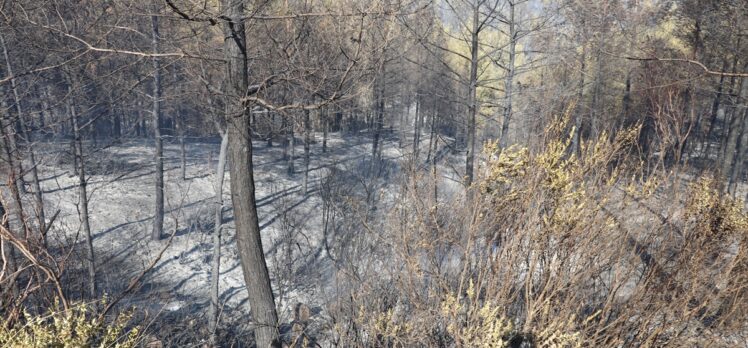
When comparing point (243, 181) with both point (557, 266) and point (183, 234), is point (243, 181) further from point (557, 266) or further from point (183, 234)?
point (183, 234)

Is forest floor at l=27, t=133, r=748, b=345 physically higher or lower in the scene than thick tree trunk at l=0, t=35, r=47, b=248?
lower

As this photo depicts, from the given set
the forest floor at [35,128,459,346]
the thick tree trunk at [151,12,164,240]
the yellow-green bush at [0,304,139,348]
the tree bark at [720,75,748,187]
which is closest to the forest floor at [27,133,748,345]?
the forest floor at [35,128,459,346]

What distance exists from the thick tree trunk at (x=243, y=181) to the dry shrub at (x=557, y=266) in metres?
0.88

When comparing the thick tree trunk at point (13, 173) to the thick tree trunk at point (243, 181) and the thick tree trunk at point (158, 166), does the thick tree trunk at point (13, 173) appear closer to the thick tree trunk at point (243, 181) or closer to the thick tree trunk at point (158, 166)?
the thick tree trunk at point (243, 181)

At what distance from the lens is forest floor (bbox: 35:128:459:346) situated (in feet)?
32.1

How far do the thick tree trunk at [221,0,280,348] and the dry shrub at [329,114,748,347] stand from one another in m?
0.88

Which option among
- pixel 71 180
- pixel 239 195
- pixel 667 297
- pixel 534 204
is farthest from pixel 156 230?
pixel 667 297

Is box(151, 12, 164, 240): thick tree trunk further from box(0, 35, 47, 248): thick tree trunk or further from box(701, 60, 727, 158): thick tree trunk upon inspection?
box(701, 60, 727, 158): thick tree trunk

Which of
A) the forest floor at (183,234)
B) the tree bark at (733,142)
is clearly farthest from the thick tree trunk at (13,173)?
the tree bark at (733,142)

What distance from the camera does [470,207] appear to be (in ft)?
17.0

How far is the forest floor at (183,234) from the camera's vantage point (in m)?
9.78

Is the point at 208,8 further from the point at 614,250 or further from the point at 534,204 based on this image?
the point at 614,250

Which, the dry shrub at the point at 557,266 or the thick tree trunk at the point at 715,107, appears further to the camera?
the thick tree trunk at the point at 715,107

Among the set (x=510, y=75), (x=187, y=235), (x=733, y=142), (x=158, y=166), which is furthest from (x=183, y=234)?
(x=733, y=142)
